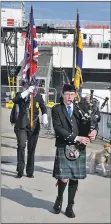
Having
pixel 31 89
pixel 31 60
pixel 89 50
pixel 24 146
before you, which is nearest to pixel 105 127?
pixel 31 60

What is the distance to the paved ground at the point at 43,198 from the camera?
14.1 feet

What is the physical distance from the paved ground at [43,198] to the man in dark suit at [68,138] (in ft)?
0.79

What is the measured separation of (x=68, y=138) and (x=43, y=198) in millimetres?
1178

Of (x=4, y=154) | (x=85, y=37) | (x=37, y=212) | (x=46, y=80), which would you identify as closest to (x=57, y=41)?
(x=85, y=37)

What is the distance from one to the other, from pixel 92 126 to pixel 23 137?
213cm

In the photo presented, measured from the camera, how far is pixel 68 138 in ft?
13.6

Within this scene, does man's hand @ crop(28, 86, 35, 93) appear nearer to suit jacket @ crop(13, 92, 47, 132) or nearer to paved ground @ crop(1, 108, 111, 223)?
suit jacket @ crop(13, 92, 47, 132)

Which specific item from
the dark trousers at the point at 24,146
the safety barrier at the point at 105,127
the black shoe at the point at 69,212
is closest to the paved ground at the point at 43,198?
the black shoe at the point at 69,212

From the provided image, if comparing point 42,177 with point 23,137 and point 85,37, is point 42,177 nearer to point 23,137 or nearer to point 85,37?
point 23,137

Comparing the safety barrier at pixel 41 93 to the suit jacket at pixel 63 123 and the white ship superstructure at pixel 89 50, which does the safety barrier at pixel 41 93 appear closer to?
the suit jacket at pixel 63 123

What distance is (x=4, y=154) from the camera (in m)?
7.84

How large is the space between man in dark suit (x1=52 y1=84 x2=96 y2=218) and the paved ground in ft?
0.79

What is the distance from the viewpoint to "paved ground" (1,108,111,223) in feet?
14.1

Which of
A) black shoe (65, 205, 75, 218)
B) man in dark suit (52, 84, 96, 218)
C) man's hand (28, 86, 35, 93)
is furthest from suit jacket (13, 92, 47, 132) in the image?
black shoe (65, 205, 75, 218)
